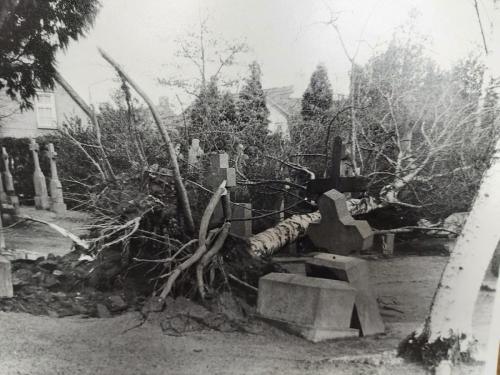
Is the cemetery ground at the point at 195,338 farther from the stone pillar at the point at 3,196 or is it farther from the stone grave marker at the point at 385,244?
the stone grave marker at the point at 385,244

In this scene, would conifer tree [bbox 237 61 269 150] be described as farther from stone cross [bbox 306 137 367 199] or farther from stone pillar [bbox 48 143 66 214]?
stone pillar [bbox 48 143 66 214]

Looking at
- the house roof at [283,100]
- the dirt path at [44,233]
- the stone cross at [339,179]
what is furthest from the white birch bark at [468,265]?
the dirt path at [44,233]

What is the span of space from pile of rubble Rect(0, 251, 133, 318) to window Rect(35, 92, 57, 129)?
3.15 feet

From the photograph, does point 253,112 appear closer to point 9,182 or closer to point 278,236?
point 278,236

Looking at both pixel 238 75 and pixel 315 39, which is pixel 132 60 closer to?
pixel 238 75

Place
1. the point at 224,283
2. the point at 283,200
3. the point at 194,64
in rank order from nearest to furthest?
the point at 194,64 → the point at 224,283 → the point at 283,200

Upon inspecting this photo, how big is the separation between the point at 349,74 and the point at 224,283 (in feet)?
5.98

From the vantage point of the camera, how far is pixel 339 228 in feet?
7.58

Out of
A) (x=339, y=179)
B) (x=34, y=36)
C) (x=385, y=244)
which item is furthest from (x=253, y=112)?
(x=385, y=244)

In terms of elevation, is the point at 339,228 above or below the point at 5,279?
above

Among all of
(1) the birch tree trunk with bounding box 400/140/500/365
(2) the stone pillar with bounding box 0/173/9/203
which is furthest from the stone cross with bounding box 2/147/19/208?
(1) the birch tree trunk with bounding box 400/140/500/365

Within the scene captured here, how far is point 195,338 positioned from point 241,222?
1.03 meters

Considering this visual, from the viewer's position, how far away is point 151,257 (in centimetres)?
288

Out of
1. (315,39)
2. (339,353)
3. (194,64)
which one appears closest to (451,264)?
(339,353)
